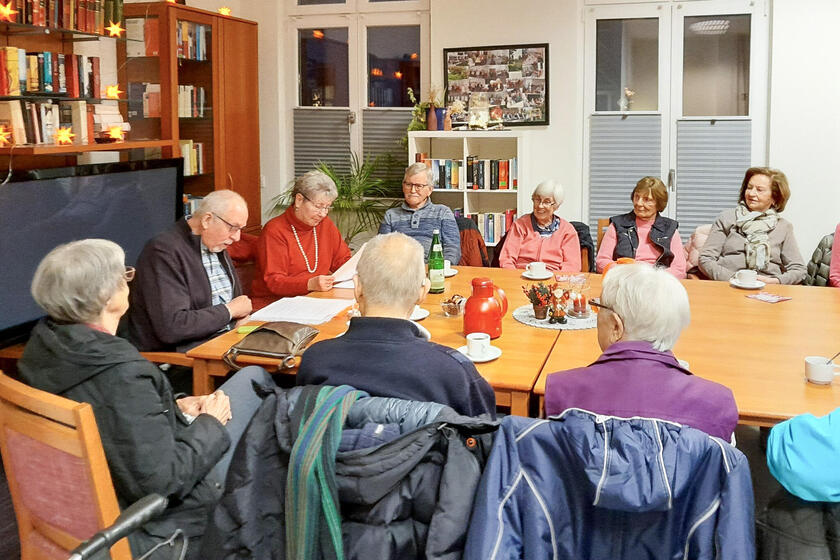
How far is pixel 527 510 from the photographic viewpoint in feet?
5.41

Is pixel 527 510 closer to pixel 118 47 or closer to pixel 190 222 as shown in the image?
pixel 190 222

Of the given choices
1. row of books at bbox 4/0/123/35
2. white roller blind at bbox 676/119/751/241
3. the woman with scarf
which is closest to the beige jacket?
the woman with scarf

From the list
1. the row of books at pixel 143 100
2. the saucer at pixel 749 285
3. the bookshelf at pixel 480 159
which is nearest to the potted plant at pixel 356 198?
the bookshelf at pixel 480 159

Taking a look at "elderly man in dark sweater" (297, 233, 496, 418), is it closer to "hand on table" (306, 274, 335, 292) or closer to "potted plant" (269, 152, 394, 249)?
"hand on table" (306, 274, 335, 292)

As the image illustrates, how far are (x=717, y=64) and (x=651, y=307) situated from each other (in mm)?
4402

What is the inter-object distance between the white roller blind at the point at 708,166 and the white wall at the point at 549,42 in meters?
0.72

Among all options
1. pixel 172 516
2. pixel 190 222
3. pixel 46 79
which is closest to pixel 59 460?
pixel 172 516

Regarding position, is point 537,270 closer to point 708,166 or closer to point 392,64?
point 708,166

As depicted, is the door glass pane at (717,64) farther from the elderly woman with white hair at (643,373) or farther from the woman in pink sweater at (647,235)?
the elderly woman with white hair at (643,373)

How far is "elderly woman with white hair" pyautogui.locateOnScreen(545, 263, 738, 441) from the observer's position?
1.82m

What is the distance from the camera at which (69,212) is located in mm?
4352

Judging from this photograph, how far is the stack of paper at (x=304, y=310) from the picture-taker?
311 cm

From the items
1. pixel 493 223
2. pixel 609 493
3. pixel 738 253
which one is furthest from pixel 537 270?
pixel 609 493

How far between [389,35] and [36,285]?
15.9ft
